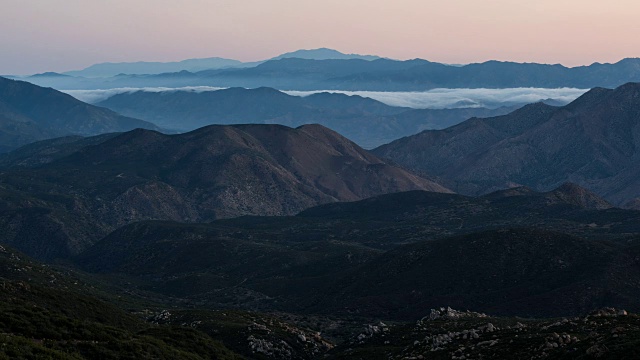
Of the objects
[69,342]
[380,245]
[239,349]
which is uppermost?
[69,342]

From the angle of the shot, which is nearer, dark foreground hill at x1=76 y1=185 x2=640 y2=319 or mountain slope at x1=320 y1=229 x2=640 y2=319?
mountain slope at x1=320 y1=229 x2=640 y2=319

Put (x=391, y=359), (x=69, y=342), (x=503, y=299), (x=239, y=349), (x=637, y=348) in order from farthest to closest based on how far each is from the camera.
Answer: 1. (x=503, y=299)
2. (x=239, y=349)
3. (x=391, y=359)
4. (x=69, y=342)
5. (x=637, y=348)

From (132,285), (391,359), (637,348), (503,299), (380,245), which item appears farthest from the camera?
(380,245)

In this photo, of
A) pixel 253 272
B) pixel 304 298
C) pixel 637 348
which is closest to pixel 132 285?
pixel 253 272

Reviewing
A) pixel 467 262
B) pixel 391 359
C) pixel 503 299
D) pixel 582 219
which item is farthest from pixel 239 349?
pixel 582 219

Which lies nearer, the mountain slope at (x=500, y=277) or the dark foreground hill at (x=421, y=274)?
the mountain slope at (x=500, y=277)

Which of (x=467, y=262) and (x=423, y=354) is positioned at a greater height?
(x=423, y=354)

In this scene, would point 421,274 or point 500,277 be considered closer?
point 500,277

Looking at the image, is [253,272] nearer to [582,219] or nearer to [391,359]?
[582,219]

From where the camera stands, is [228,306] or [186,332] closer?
[186,332]

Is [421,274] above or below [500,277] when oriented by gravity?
below
